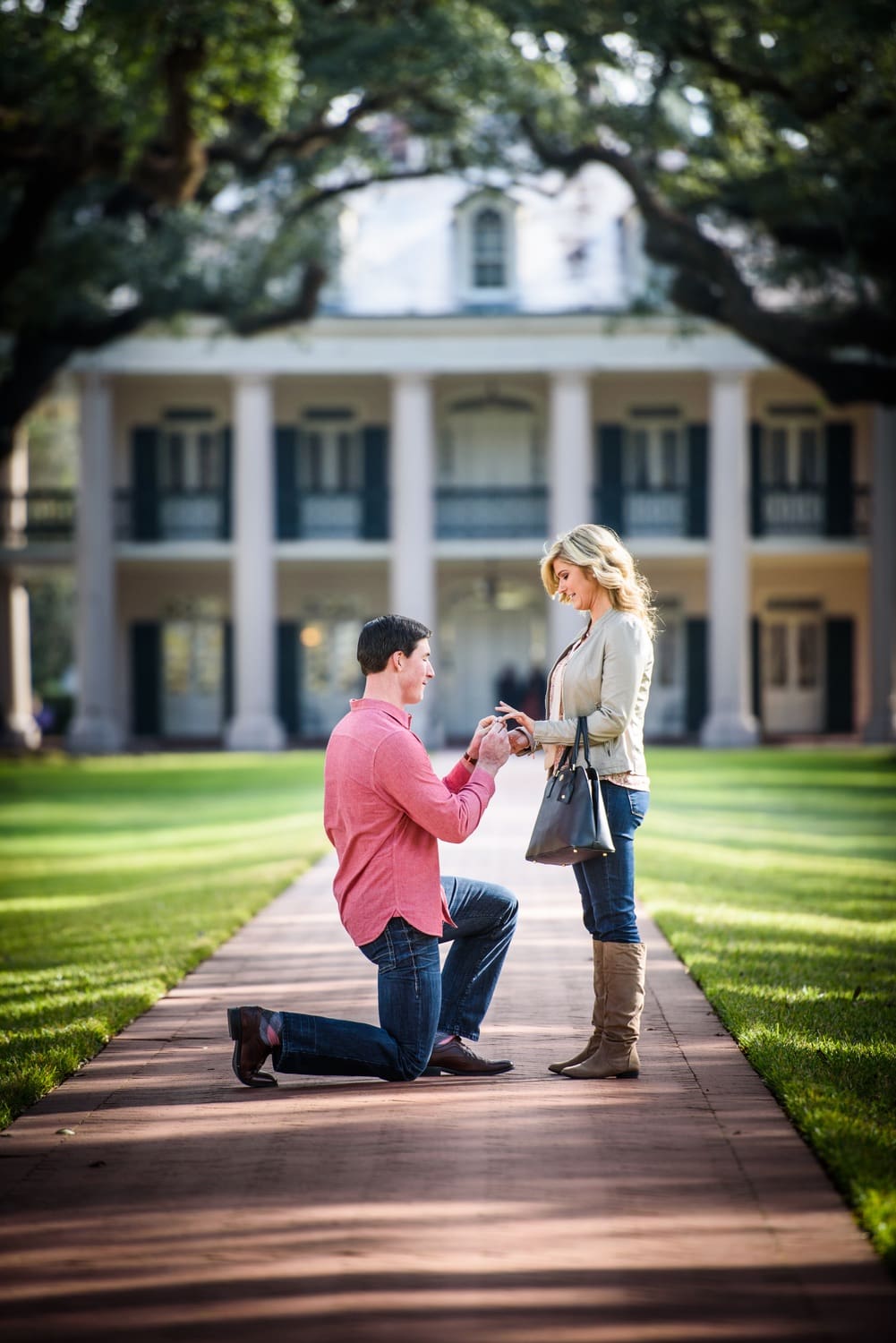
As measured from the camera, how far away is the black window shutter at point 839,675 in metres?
29.4

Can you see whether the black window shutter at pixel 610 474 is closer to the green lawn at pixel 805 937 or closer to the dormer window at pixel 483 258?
the dormer window at pixel 483 258

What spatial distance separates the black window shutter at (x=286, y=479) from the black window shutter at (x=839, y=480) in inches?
379

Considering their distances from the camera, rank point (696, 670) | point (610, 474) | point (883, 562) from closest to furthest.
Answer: point (883, 562)
point (610, 474)
point (696, 670)

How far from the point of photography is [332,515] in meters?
29.3

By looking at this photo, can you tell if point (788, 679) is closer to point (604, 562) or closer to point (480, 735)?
point (604, 562)

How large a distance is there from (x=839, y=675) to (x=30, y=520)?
15.3 meters

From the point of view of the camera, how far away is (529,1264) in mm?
→ 3416

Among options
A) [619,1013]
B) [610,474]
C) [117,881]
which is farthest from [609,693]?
[610,474]

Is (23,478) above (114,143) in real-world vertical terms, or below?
below

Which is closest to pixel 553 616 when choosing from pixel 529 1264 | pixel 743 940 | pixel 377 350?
pixel 377 350

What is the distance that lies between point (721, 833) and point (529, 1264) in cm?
1093

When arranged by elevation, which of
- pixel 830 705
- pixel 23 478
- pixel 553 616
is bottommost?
pixel 830 705

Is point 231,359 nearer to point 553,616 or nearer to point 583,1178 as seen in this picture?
point 553,616

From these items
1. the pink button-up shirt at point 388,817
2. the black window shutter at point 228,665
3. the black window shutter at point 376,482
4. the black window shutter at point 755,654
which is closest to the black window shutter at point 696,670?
the black window shutter at point 755,654
